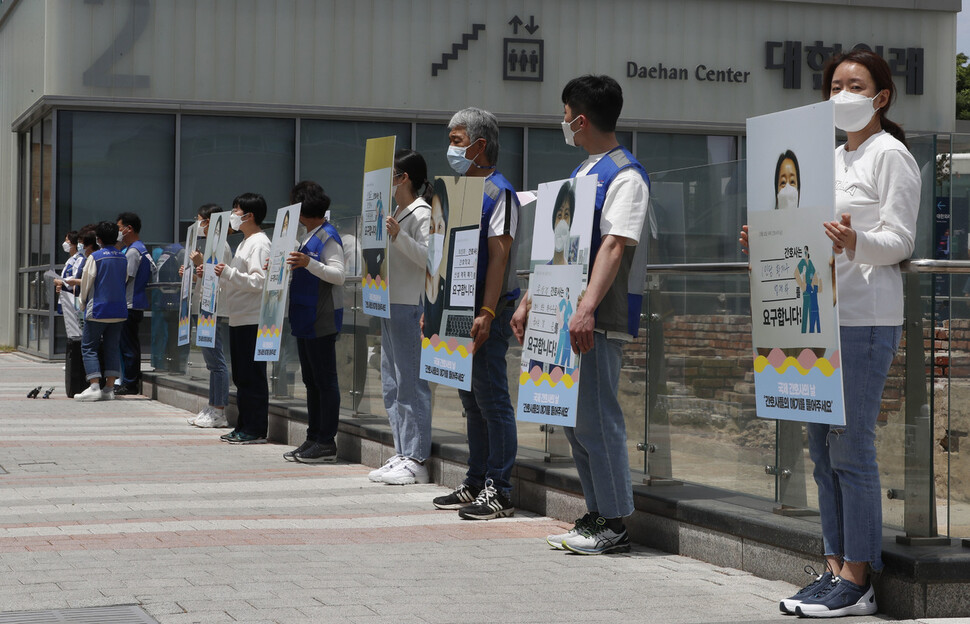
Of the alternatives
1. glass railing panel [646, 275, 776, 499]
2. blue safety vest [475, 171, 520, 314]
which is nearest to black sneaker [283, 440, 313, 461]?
blue safety vest [475, 171, 520, 314]

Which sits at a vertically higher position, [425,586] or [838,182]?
[838,182]

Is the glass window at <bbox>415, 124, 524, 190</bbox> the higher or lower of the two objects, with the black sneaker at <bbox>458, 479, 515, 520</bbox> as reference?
higher

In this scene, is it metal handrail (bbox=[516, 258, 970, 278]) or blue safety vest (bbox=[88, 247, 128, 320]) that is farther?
blue safety vest (bbox=[88, 247, 128, 320])

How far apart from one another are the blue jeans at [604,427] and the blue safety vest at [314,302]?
390cm

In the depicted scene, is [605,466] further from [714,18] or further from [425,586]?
[714,18]

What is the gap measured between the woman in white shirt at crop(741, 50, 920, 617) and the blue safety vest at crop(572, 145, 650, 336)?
127cm

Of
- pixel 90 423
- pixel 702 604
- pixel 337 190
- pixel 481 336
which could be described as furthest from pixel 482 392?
pixel 337 190

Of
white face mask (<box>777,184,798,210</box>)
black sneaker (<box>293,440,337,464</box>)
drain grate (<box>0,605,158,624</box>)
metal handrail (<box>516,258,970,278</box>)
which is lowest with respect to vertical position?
drain grate (<box>0,605,158,624</box>)

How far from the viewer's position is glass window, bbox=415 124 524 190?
74.8 feet

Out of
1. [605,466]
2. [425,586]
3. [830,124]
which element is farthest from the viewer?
[605,466]

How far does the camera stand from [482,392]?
278 inches

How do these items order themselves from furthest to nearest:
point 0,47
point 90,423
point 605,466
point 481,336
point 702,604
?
point 0,47, point 90,423, point 481,336, point 605,466, point 702,604

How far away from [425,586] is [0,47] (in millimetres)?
25631

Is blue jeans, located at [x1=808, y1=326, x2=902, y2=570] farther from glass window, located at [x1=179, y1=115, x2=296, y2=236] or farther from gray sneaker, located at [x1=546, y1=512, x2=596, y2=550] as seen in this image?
glass window, located at [x1=179, y1=115, x2=296, y2=236]
